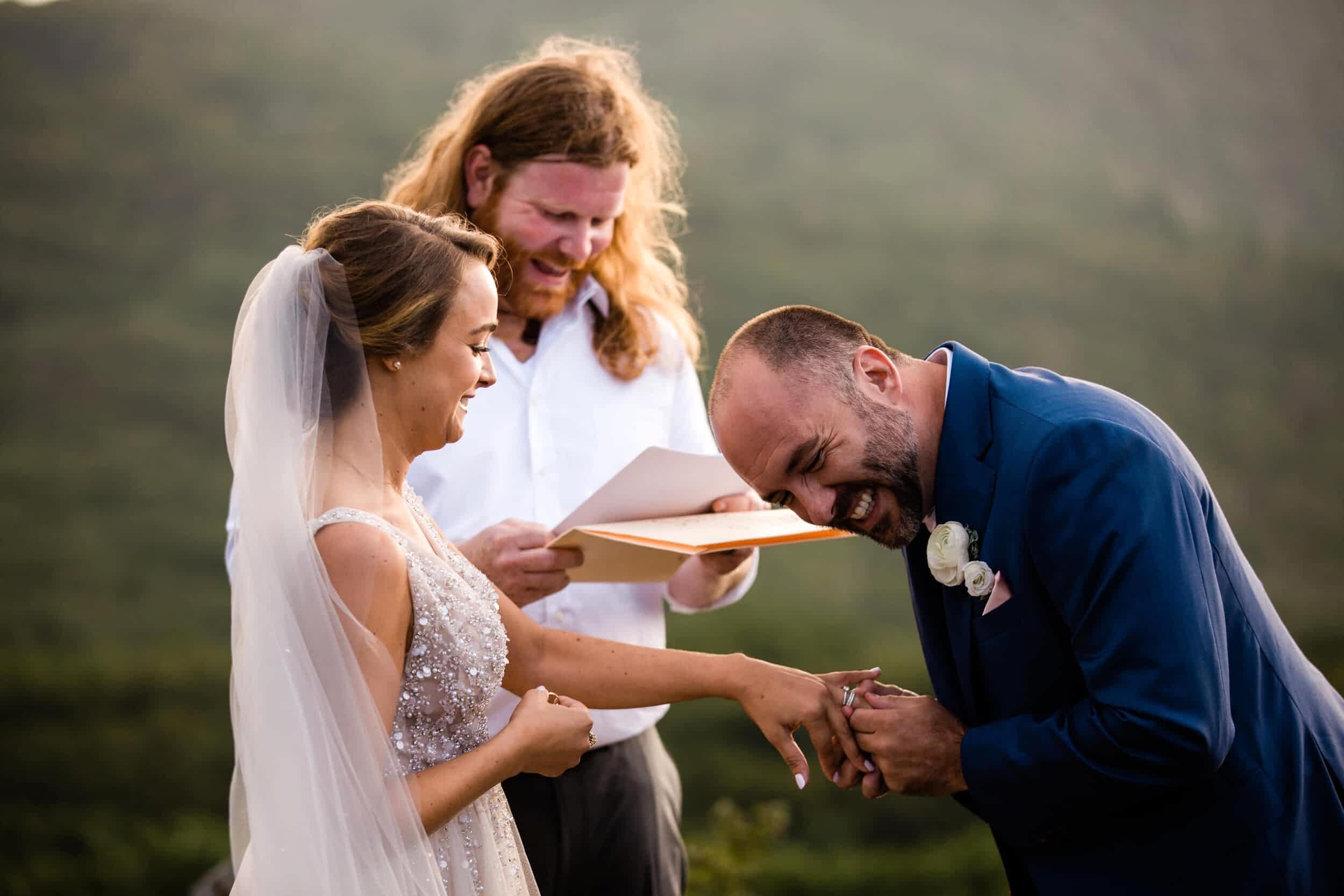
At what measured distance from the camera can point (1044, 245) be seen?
6.92m

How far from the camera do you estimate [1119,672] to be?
1.92 m

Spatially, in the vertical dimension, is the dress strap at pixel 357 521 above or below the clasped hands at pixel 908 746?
above

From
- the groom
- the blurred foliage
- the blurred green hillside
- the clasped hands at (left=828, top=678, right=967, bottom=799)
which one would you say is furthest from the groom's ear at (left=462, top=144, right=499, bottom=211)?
the blurred green hillside

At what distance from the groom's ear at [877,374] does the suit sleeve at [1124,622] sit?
345 mm

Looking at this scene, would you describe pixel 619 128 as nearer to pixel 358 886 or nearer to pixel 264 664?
pixel 264 664

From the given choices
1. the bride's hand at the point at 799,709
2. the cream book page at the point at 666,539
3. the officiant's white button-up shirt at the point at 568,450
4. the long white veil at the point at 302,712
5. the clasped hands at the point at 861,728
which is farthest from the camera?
the officiant's white button-up shirt at the point at 568,450

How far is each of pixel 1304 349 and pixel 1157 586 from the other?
5975 millimetres

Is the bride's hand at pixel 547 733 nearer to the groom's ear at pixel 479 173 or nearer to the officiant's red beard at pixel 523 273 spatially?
the officiant's red beard at pixel 523 273

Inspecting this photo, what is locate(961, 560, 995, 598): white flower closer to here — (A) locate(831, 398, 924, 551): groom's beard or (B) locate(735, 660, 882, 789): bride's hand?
(A) locate(831, 398, 924, 551): groom's beard

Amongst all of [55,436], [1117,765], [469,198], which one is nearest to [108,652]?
[55,436]

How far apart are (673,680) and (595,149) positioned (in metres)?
1.48

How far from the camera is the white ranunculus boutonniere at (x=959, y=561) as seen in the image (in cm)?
208

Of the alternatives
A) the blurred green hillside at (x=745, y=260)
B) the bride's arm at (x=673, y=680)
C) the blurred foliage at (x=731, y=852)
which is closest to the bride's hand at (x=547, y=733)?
the bride's arm at (x=673, y=680)

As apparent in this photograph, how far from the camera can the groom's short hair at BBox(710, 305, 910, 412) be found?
2221 mm
